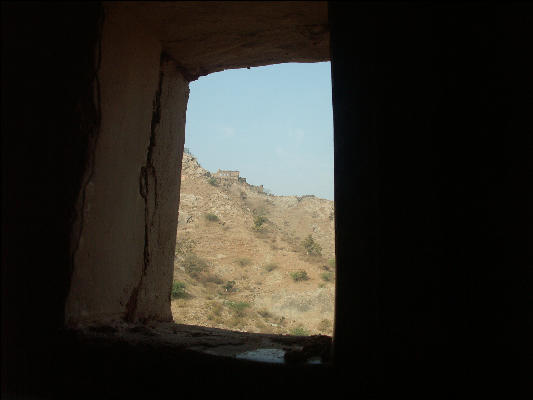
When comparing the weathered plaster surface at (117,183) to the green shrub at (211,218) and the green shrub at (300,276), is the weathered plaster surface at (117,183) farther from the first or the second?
the green shrub at (211,218)

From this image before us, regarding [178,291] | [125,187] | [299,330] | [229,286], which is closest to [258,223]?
[229,286]

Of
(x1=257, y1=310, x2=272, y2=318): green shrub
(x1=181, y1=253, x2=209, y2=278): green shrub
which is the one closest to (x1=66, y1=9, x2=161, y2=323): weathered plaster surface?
(x1=257, y1=310, x2=272, y2=318): green shrub

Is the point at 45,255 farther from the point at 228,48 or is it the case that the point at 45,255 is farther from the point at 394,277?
the point at 228,48

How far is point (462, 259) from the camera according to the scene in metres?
0.99

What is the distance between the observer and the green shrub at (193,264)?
17875 mm

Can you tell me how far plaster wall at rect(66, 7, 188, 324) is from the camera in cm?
133

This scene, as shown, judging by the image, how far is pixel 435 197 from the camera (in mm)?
1010

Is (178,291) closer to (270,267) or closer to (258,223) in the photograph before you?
(270,267)

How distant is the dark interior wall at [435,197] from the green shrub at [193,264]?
1718cm

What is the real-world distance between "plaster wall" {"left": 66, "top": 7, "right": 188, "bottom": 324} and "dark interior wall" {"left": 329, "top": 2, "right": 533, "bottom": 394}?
2.56 ft

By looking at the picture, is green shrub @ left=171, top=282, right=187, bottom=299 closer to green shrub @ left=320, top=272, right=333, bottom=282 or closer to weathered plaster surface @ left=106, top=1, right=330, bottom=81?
green shrub @ left=320, top=272, right=333, bottom=282

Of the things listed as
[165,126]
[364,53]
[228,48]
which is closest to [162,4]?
[228,48]

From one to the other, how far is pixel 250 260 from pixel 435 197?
19.3 metres

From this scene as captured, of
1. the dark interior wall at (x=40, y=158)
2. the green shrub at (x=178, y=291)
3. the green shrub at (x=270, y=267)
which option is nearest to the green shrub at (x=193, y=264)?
the green shrub at (x=178, y=291)
